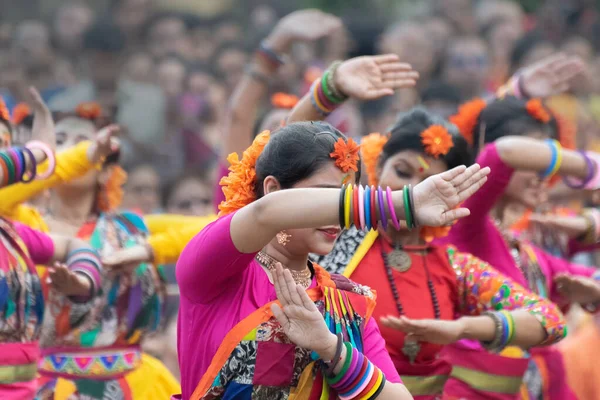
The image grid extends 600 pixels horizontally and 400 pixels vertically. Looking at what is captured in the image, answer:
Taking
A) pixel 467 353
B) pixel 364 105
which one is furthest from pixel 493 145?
pixel 364 105

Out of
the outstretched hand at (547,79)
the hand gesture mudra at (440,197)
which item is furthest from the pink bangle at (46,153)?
the outstretched hand at (547,79)

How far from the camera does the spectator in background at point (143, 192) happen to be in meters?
8.96

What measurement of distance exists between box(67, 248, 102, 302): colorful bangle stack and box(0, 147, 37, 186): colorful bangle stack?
0.49 m

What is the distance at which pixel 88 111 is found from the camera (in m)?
5.89

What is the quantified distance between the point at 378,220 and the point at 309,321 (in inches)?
14.8

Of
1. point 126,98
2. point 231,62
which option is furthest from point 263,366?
point 231,62

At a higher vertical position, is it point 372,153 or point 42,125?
point 42,125

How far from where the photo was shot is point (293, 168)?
3.35 metres

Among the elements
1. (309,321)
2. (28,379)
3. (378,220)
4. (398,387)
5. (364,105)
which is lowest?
(364,105)

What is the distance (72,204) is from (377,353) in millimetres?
2598

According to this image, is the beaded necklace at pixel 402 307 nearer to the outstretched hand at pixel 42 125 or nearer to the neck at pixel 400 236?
the neck at pixel 400 236

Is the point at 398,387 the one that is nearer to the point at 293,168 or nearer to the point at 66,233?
the point at 293,168

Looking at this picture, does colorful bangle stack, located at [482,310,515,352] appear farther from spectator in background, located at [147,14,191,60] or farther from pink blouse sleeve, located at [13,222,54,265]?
spectator in background, located at [147,14,191,60]

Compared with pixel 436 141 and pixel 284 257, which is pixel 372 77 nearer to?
pixel 436 141
